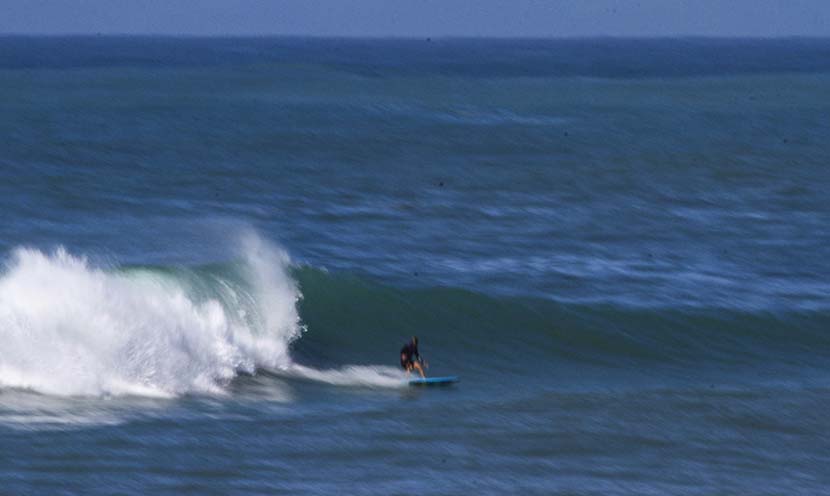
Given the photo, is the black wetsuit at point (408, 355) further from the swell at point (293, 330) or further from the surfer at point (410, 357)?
the swell at point (293, 330)

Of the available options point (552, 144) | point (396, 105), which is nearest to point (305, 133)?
point (552, 144)

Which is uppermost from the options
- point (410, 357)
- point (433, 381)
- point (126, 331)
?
point (126, 331)

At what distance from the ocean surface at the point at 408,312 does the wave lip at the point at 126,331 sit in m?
0.04

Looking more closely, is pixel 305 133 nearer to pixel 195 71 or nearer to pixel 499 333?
pixel 499 333

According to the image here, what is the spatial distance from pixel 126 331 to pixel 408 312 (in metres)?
6.15

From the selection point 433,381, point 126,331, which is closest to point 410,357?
point 433,381

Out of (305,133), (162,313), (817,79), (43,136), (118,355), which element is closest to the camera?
(118,355)

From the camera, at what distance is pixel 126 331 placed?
20922 millimetres

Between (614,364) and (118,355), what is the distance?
7.36m

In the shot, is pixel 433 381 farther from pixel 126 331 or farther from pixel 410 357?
pixel 126 331

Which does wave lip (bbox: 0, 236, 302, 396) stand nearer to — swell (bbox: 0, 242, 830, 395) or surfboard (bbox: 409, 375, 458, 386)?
swell (bbox: 0, 242, 830, 395)

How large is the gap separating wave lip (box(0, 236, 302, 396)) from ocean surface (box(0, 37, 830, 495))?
44 mm

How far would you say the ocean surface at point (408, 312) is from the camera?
16.9 metres

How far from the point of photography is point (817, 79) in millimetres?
98125
